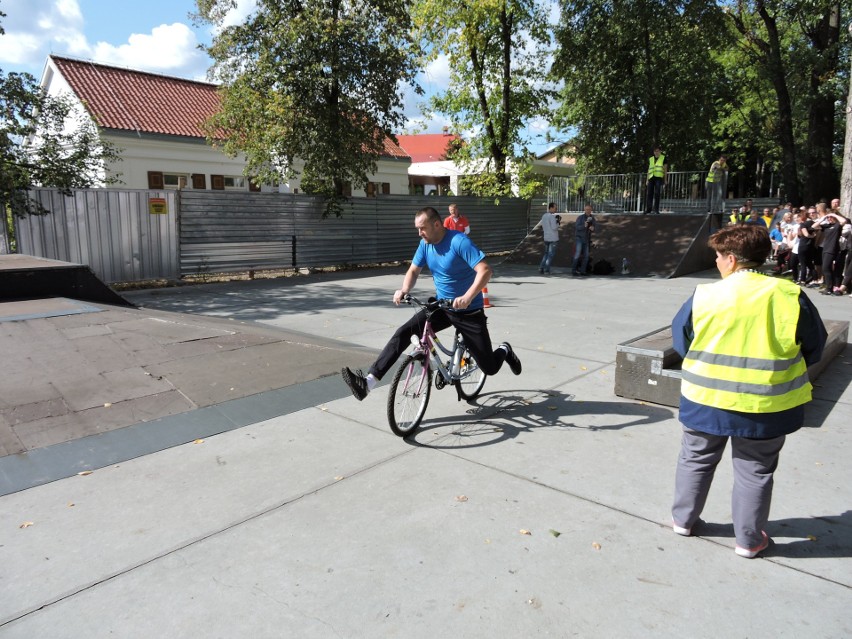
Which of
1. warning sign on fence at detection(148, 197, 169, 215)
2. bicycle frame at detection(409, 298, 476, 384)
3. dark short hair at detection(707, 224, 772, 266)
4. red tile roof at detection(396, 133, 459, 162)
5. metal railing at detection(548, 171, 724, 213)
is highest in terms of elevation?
red tile roof at detection(396, 133, 459, 162)

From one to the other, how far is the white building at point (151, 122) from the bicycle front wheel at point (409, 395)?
65.6ft

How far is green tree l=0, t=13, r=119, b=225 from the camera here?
12.3 metres

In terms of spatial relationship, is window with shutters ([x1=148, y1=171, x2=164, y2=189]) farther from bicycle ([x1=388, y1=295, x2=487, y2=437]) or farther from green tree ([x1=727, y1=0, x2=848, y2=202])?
bicycle ([x1=388, y1=295, x2=487, y2=437])

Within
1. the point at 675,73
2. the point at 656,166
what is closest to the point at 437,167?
the point at 675,73

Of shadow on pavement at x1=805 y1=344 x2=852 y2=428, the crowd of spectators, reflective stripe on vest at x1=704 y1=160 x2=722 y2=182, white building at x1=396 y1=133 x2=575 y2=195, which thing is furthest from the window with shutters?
shadow on pavement at x1=805 y1=344 x2=852 y2=428

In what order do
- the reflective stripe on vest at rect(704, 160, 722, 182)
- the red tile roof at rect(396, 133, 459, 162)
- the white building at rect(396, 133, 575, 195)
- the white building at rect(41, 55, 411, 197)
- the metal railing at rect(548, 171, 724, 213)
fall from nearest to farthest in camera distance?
the reflective stripe on vest at rect(704, 160, 722, 182)
the metal railing at rect(548, 171, 724, 213)
the white building at rect(41, 55, 411, 197)
the white building at rect(396, 133, 575, 195)
the red tile roof at rect(396, 133, 459, 162)

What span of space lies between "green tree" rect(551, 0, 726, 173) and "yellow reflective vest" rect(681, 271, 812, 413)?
22140 mm

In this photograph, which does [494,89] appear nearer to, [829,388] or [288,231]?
[288,231]

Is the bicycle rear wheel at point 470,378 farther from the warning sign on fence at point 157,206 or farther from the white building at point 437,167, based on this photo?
the white building at point 437,167

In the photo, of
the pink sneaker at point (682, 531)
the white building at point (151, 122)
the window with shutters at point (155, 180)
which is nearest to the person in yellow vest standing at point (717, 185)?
the white building at point (151, 122)

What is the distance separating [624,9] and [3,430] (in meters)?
23.1

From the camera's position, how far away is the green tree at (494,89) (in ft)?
70.4

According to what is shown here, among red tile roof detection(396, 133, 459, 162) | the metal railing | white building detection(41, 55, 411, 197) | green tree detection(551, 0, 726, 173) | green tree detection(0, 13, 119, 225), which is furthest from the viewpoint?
red tile roof detection(396, 133, 459, 162)

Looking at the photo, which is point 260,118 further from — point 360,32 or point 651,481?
point 651,481
